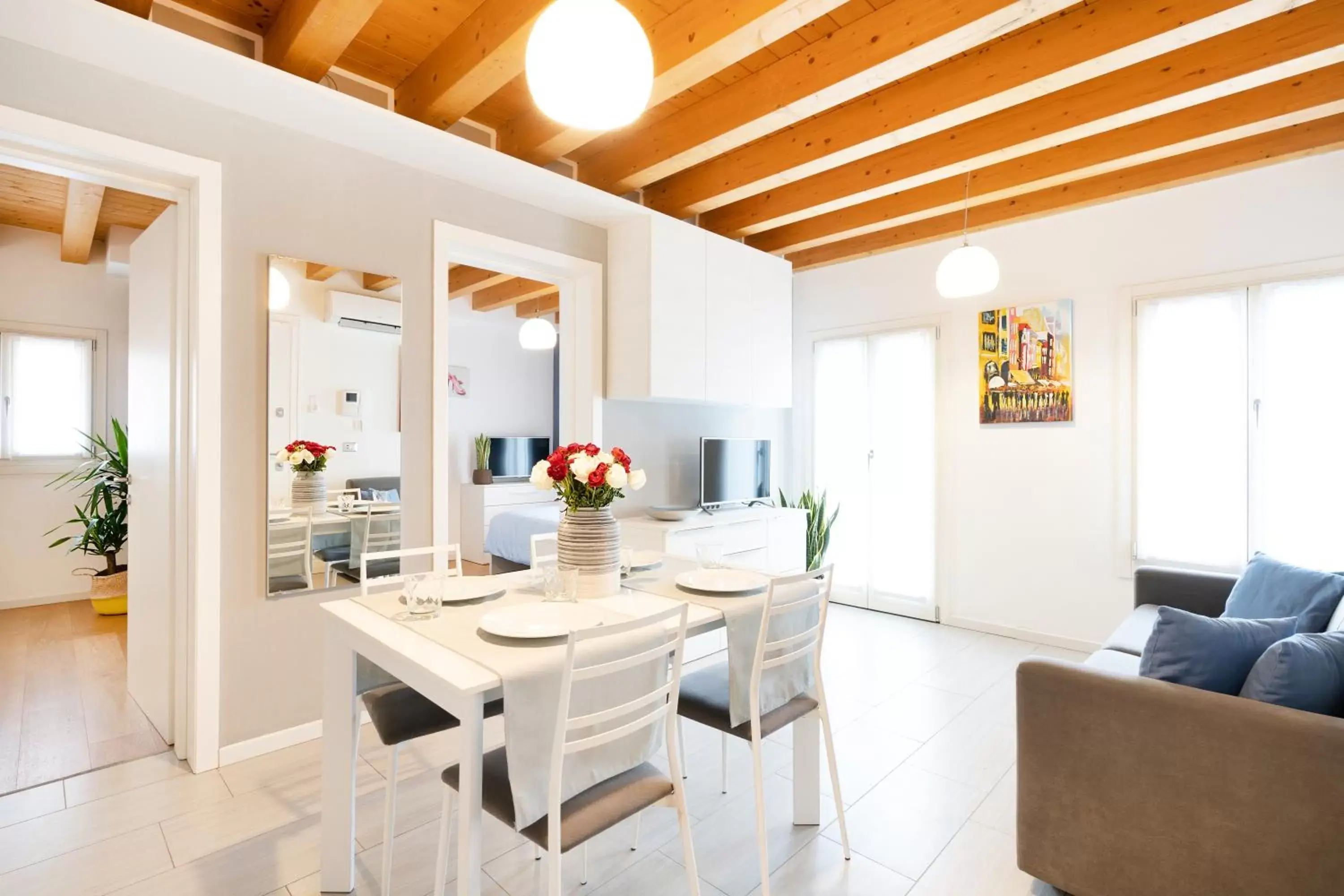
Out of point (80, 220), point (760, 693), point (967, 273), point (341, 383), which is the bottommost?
point (760, 693)

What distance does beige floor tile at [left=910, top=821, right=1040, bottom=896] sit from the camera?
6.06 ft

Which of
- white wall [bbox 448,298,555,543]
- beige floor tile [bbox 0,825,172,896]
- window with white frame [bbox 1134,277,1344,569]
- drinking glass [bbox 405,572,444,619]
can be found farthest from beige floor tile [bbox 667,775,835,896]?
white wall [bbox 448,298,555,543]

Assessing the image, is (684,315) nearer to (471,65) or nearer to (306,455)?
(471,65)

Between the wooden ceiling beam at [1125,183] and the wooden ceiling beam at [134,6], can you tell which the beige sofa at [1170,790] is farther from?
the wooden ceiling beam at [134,6]

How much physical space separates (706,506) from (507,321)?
3788 millimetres

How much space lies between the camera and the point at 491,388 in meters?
6.95

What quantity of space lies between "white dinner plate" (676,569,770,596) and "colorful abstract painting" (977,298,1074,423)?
2.78 meters

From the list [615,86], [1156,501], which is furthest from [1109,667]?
[615,86]

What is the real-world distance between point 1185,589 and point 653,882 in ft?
9.03

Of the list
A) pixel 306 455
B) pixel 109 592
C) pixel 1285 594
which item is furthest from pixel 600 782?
pixel 109 592

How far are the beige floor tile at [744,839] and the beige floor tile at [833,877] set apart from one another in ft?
0.14

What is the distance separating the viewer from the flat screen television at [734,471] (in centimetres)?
435

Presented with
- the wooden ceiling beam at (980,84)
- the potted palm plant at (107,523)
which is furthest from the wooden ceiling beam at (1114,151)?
the potted palm plant at (107,523)

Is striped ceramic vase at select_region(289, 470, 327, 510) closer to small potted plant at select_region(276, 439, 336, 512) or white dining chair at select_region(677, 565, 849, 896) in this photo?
small potted plant at select_region(276, 439, 336, 512)
